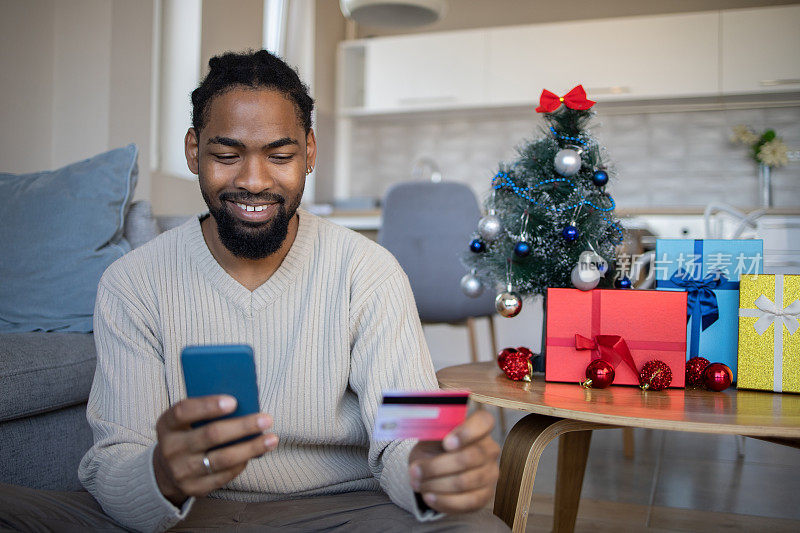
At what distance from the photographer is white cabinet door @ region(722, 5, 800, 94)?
14.6 feet

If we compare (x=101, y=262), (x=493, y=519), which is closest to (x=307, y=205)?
(x=101, y=262)

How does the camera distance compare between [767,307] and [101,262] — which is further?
[101,262]

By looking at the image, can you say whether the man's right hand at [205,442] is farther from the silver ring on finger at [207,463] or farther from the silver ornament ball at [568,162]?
the silver ornament ball at [568,162]

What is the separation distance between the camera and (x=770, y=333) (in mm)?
1221

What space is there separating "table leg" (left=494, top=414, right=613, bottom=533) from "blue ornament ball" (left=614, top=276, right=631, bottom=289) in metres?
0.36

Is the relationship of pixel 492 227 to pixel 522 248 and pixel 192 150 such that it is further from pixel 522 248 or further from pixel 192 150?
pixel 192 150

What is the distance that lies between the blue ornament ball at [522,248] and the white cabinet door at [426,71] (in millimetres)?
3792

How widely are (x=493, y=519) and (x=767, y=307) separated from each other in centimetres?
64

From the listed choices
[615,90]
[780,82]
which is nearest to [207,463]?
[615,90]

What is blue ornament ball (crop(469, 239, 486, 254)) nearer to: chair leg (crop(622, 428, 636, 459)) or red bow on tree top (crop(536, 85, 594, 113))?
red bow on tree top (crop(536, 85, 594, 113))

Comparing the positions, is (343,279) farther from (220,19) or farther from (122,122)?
(220,19)

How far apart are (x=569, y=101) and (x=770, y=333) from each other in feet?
1.83

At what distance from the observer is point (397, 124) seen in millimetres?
5602

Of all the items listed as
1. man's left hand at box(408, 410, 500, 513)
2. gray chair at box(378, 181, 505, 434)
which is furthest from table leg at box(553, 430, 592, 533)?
gray chair at box(378, 181, 505, 434)
